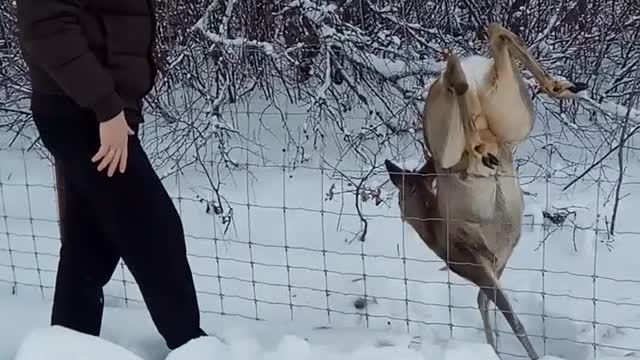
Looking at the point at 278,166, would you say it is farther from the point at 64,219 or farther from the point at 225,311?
the point at 64,219

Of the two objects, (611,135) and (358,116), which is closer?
(611,135)

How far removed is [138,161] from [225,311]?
48.0 inches

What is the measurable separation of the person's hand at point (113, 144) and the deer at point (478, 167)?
1.11 meters

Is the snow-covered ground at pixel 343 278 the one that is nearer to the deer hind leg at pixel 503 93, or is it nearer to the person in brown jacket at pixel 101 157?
the person in brown jacket at pixel 101 157

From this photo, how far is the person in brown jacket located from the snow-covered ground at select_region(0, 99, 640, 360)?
30 cm

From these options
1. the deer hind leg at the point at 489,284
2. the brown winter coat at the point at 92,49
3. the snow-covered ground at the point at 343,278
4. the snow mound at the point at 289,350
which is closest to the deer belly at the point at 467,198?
the deer hind leg at the point at 489,284

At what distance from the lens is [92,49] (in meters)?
2.43

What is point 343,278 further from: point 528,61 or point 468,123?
point 528,61

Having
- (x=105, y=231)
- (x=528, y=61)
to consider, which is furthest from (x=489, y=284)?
(x=105, y=231)

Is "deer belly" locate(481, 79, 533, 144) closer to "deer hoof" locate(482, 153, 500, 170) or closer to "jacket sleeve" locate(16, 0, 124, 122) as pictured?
"deer hoof" locate(482, 153, 500, 170)

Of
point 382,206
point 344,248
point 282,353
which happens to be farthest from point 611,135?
point 282,353

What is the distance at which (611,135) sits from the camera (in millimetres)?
5316

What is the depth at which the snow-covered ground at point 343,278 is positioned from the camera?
3346 millimetres

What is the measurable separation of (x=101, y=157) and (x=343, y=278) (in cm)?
193
